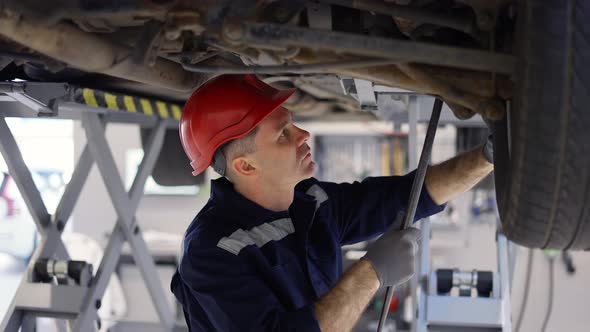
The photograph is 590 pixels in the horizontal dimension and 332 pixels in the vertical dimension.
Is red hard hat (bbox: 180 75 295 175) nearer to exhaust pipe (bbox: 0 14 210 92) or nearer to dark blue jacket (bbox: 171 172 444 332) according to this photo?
dark blue jacket (bbox: 171 172 444 332)

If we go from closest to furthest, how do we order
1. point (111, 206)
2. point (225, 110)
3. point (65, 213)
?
1. point (225, 110)
2. point (65, 213)
3. point (111, 206)

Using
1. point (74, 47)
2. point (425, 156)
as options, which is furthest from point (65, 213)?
point (425, 156)

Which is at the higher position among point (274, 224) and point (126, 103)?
point (126, 103)

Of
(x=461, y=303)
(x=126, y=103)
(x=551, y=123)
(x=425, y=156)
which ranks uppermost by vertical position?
(x=551, y=123)

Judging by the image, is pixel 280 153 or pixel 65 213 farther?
pixel 65 213

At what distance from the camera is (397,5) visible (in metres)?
1.16

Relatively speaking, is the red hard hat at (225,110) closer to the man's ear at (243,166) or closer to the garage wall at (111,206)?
the man's ear at (243,166)

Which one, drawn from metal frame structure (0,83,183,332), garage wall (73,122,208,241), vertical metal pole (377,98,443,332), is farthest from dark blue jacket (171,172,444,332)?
garage wall (73,122,208,241)

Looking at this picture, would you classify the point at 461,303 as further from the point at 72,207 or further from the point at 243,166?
the point at 72,207

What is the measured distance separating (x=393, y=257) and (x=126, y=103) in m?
1.49

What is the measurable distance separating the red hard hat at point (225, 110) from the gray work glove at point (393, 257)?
48 centimetres

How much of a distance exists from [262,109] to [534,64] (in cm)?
90

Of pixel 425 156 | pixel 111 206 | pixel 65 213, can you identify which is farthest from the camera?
pixel 111 206

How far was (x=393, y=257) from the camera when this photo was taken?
1596 millimetres
